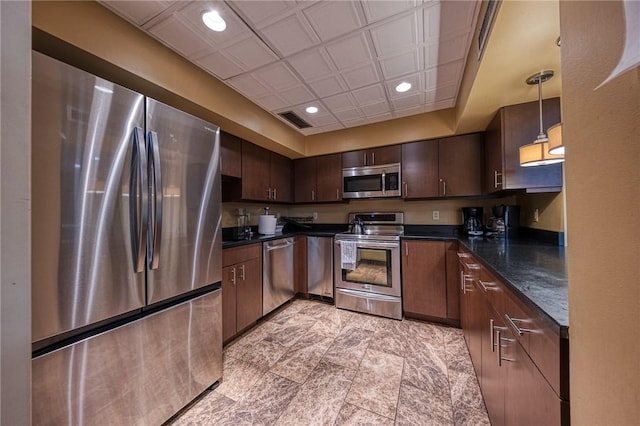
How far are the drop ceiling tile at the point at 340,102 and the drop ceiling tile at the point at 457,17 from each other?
95 cm

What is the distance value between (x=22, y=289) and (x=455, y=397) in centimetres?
205

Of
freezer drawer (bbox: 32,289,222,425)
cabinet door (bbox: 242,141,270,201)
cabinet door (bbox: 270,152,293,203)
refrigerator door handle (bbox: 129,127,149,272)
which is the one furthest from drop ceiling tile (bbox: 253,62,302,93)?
freezer drawer (bbox: 32,289,222,425)

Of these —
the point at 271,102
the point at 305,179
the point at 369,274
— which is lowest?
the point at 369,274

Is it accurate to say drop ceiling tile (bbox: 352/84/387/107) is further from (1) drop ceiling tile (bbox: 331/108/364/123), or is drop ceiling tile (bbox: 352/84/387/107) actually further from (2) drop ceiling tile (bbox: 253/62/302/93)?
(2) drop ceiling tile (bbox: 253/62/302/93)

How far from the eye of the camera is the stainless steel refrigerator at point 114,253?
2.96ft

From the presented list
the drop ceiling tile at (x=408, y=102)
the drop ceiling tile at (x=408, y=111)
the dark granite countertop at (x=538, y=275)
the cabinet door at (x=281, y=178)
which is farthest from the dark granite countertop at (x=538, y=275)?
the cabinet door at (x=281, y=178)

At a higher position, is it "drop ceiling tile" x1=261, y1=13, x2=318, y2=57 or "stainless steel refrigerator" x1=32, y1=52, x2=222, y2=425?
"drop ceiling tile" x1=261, y1=13, x2=318, y2=57

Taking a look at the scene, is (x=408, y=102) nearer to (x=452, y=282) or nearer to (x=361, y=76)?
(x=361, y=76)

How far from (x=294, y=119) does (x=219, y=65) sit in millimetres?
1113

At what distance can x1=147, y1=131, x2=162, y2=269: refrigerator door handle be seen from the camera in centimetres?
121

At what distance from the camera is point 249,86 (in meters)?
2.05

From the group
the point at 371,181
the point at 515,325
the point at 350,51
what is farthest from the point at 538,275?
the point at 371,181

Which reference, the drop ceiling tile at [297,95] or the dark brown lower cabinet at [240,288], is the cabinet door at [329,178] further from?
the dark brown lower cabinet at [240,288]

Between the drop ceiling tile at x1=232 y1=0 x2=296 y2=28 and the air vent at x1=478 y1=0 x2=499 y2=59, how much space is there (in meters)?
0.97
